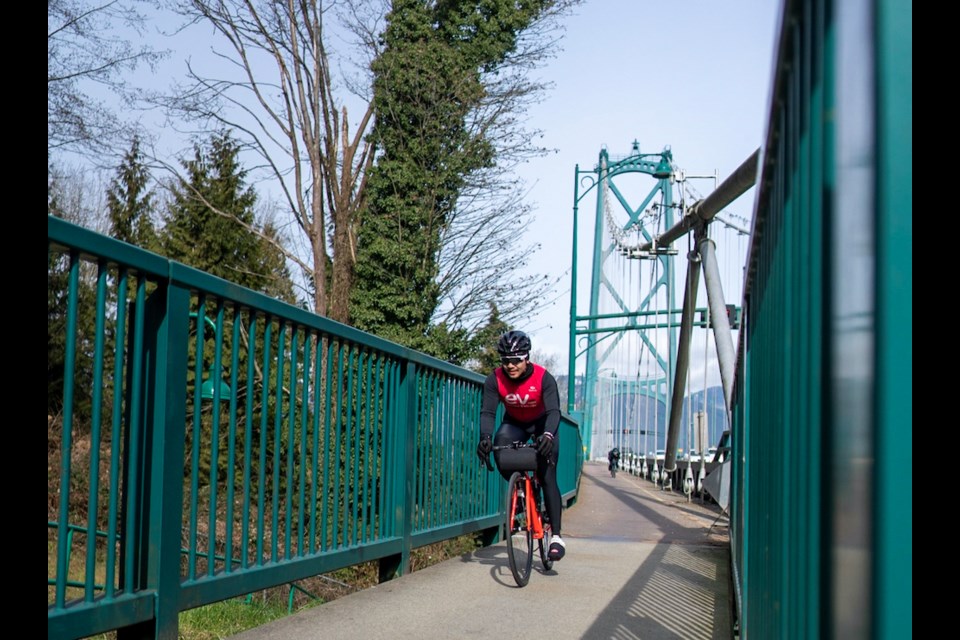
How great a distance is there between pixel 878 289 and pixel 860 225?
0.17 m

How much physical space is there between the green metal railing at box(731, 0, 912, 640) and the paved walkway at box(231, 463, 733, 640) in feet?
9.70

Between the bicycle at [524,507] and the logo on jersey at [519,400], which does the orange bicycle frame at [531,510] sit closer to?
the bicycle at [524,507]

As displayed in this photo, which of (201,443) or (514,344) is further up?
(514,344)

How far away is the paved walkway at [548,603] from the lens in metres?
5.09

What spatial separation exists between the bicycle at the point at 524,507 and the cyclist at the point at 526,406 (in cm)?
6

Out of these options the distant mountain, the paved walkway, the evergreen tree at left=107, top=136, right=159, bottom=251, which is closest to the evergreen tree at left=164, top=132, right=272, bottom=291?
the evergreen tree at left=107, top=136, right=159, bottom=251

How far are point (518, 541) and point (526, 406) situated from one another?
90 centimetres

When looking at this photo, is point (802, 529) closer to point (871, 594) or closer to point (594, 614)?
point (871, 594)

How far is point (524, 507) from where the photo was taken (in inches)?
296

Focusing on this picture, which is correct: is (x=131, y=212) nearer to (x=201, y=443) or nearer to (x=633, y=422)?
(x=201, y=443)

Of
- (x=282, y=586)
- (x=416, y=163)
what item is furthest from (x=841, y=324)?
(x=416, y=163)

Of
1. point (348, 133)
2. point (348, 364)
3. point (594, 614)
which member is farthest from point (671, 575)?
point (348, 133)

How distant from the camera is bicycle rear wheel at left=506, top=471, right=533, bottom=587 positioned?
22.0ft

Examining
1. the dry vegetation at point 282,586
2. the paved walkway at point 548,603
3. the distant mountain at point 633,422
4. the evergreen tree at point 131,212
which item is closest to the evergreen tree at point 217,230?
the evergreen tree at point 131,212
